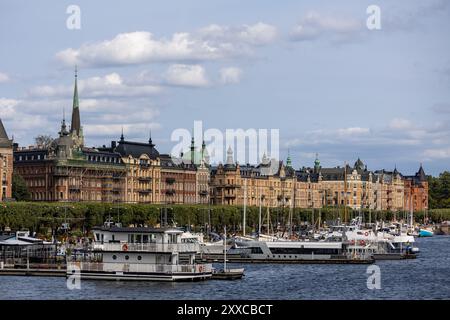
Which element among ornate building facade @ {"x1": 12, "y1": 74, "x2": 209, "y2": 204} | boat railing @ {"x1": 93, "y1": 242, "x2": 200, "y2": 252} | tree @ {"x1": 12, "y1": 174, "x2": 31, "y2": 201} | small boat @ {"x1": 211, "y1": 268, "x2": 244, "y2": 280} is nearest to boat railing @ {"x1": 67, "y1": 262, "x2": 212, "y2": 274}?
boat railing @ {"x1": 93, "y1": 242, "x2": 200, "y2": 252}

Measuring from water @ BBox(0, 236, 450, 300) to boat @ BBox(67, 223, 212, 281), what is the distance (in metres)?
0.99

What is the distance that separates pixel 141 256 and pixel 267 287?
344 inches

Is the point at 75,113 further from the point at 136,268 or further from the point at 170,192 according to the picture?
the point at 136,268

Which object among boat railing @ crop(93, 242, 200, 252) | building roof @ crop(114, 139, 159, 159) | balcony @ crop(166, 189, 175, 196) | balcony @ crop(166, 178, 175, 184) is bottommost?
boat railing @ crop(93, 242, 200, 252)

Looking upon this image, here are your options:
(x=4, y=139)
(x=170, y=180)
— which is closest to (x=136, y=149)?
(x=170, y=180)

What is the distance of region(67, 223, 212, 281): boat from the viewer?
7144 cm

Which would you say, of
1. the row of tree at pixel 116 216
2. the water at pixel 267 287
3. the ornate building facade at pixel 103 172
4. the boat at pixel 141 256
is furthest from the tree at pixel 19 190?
the boat at pixel 141 256

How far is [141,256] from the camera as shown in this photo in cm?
7219

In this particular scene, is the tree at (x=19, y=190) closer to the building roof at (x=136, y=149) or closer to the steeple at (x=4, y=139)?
the steeple at (x=4, y=139)

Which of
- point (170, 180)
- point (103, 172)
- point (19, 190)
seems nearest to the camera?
point (19, 190)

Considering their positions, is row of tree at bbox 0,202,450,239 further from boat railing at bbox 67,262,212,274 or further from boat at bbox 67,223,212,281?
boat at bbox 67,223,212,281

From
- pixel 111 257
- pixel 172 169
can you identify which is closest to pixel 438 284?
pixel 111 257

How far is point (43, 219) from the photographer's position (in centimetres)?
12575
